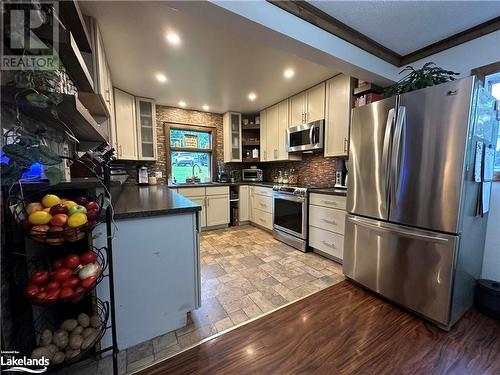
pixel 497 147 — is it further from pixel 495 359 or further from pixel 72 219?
pixel 72 219

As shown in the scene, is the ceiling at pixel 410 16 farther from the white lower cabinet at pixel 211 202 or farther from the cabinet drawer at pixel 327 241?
the white lower cabinet at pixel 211 202

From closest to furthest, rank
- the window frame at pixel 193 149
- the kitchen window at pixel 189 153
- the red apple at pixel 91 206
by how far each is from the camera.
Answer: the red apple at pixel 91 206, the window frame at pixel 193 149, the kitchen window at pixel 189 153

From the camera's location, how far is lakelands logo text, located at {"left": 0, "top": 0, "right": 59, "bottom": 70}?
80 cm

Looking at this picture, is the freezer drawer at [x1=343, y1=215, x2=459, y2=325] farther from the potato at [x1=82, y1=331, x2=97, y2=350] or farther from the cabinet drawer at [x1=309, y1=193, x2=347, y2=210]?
the potato at [x1=82, y1=331, x2=97, y2=350]

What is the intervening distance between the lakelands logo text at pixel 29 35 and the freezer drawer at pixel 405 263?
2.48 metres

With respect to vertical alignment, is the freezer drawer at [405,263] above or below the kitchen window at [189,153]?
below

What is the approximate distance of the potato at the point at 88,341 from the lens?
41.0 inches

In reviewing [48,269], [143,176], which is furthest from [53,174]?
[143,176]

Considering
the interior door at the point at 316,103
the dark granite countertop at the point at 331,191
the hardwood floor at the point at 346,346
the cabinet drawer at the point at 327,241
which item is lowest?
the hardwood floor at the point at 346,346

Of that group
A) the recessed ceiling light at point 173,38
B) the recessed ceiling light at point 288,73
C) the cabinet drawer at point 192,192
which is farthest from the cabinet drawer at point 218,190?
the recessed ceiling light at point 173,38

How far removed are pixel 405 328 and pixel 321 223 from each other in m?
1.32

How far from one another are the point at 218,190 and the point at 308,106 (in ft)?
7.18

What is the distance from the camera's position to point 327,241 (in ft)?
8.61

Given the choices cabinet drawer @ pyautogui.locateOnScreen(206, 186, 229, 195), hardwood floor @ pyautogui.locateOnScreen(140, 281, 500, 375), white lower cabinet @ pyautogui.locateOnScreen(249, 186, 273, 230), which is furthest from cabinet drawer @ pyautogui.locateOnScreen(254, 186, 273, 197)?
hardwood floor @ pyautogui.locateOnScreen(140, 281, 500, 375)
